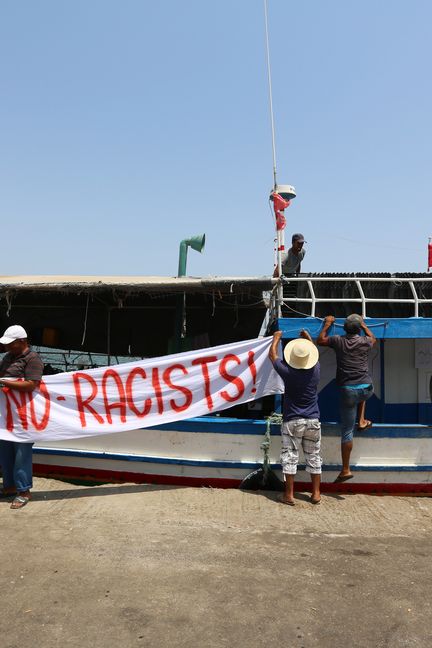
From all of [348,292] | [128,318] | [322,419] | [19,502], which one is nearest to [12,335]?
[19,502]

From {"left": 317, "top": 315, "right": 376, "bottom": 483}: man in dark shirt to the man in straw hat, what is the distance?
1.22 ft

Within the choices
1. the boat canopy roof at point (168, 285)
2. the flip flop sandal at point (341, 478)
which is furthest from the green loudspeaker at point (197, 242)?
the flip flop sandal at point (341, 478)

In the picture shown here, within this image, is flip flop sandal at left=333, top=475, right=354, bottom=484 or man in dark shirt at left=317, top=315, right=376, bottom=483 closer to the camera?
man in dark shirt at left=317, top=315, right=376, bottom=483

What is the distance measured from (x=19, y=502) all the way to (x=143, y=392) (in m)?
1.70

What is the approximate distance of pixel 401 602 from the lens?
369 centimetres

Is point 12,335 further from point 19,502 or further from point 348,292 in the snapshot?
point 348,292

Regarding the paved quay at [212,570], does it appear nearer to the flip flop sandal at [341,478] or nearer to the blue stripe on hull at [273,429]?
the flip flop sandal at [341,478]

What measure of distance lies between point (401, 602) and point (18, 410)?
13.6 ft

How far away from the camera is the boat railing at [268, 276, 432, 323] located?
21.1 ft

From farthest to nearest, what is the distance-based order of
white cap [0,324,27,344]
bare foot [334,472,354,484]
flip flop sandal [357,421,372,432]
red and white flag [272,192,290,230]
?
red and white flag [272,192,290,230] → flip flop sandal [357,421,372,432] → bare foot [334,472,354,484] → white cap [0,324,27,344]

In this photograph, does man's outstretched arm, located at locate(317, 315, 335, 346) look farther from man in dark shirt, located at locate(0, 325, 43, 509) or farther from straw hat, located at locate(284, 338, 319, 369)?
man in dark shirt, located at locate(0, 325, 43, 509)

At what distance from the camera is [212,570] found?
4160 millimetres

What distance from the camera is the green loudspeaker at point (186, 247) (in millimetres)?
8859

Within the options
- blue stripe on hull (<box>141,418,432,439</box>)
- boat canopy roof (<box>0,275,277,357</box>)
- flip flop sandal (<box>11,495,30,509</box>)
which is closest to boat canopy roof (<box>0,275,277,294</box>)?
boat canopy roof (<box>0,275,277,357</box>)
